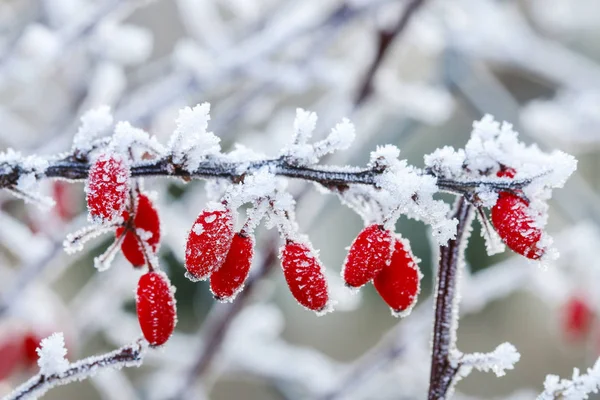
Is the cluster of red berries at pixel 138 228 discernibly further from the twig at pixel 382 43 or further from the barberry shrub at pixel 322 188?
the twig at pixel 382 43

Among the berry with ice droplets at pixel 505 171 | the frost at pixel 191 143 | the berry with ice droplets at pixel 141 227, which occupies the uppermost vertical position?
the berry with ice droplets at pixel 505 171

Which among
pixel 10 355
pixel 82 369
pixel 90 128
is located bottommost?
pixel 82 369

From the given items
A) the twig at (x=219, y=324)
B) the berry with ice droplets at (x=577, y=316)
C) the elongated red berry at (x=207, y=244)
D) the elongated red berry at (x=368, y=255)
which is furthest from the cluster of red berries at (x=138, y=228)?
the berry with ice droplets at (x=577, y=316)

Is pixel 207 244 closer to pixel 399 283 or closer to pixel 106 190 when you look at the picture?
pixel 106 190

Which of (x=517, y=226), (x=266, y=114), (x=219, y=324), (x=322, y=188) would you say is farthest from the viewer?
(x=266, y=114)

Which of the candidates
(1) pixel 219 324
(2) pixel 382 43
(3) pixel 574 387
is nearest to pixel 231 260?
(3) pixel 574 387

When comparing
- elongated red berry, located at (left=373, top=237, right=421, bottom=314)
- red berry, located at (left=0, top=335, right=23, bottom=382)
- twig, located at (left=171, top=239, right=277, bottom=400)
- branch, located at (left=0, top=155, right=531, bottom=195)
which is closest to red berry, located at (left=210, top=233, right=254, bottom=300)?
branch, located at (left=0, top=155, right=531, bottom=195)

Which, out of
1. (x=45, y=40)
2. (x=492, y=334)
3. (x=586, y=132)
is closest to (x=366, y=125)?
(x=586, y=132)
